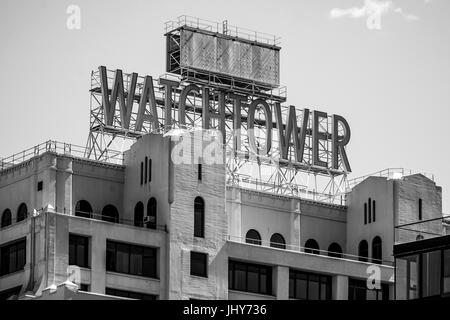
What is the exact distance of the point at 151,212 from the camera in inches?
6043

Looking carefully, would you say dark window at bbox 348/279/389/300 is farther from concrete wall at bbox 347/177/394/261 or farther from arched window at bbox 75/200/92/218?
arched window at bbox 75/200/92/218

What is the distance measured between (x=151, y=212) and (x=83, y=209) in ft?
18.2

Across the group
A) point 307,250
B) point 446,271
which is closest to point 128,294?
point 307,250

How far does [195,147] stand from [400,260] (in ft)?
146

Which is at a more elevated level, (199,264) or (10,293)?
(199,264)

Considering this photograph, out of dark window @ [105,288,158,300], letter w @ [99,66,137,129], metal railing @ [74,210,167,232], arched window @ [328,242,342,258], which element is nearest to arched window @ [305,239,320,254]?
arched window @ [328,242,342,258]

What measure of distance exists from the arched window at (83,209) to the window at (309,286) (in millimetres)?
17448

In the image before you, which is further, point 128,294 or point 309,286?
point 309,286

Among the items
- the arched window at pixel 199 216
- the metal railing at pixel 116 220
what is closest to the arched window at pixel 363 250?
the arched window at pixel 199 216

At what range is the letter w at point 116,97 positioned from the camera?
157m

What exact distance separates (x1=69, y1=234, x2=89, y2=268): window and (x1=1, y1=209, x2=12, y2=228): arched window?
970cm

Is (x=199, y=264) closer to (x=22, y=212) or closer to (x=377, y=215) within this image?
(x=22, y=212)

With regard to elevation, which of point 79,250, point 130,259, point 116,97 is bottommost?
point 130,259

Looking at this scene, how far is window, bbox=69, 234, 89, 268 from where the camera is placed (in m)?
146
